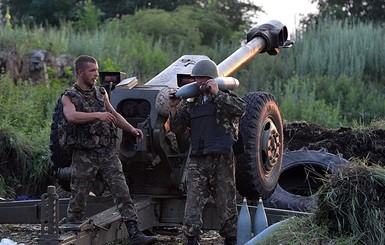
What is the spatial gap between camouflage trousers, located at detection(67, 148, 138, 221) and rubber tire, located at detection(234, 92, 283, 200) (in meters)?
1.23

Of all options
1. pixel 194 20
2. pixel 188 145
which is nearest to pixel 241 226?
pixel 188 145

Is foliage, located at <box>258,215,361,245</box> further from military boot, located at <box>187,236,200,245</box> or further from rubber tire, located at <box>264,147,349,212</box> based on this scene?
rubber tire, located at <box>264,147,349,212</box>

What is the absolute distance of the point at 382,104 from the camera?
17984 mm

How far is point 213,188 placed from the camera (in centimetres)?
836

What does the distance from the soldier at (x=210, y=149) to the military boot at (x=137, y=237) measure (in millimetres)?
329

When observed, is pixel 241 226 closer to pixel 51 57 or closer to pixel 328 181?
pixel 328 181

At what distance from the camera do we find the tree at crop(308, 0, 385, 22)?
3045 centimetres

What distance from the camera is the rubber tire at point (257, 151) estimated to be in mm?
9109

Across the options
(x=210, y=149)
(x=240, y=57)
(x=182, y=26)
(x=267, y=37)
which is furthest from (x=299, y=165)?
(x=182, y=26)

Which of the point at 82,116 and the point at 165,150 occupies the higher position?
the point at 82,116

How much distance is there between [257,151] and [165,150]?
0.91 m

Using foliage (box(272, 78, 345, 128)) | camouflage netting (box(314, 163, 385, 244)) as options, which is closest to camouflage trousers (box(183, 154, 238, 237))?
camouflage netting (box(314, 163, 385, 244))

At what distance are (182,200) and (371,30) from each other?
43.4 ft

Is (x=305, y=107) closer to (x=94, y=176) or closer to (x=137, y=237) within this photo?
(x=94, y=176)
